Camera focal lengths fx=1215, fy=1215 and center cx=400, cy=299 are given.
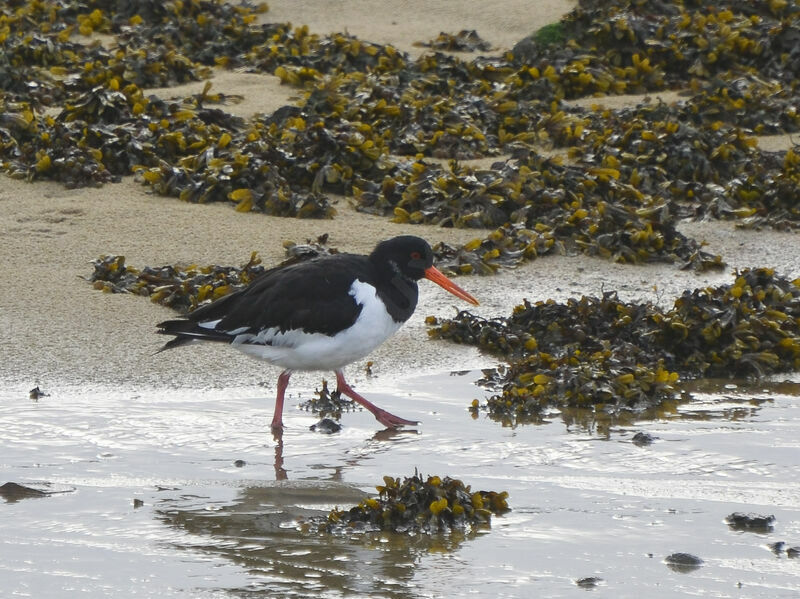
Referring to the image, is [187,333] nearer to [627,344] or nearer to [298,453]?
[298,453]

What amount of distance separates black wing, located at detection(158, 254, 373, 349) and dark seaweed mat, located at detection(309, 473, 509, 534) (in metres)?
1.42

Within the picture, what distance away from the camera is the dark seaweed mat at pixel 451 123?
28.1 feet

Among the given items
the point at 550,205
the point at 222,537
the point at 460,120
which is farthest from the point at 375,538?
the point at 460,120

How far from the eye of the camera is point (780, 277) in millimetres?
7262

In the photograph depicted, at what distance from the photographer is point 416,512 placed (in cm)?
465

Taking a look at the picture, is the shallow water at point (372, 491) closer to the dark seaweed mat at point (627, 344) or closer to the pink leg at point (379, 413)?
the pink leg at point (379, 413)

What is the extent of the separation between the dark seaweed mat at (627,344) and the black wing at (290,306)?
87cm

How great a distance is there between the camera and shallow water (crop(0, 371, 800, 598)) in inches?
163

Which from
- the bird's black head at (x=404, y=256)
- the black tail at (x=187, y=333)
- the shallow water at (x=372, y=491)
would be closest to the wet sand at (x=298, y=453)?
the shallow water at (x=372, y=491)

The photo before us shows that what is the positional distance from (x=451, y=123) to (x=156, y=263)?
3.15 m

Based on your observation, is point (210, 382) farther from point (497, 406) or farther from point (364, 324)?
point (497, 406)

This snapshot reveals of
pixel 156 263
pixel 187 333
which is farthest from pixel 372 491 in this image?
pixel 156 263

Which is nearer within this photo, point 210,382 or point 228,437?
point 228,437

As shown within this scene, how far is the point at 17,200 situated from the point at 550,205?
12.3 ft
